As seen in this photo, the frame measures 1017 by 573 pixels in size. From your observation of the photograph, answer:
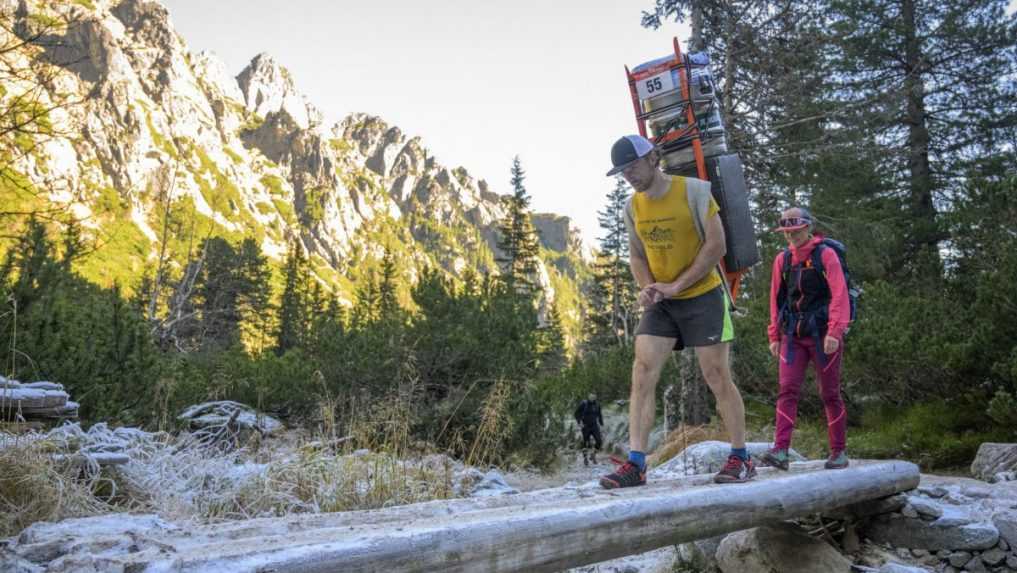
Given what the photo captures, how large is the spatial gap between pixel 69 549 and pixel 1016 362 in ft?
27.6

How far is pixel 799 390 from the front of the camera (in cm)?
445

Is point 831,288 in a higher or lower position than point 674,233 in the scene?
lower

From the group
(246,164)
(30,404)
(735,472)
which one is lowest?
(735,472)

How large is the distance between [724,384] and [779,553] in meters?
1.31

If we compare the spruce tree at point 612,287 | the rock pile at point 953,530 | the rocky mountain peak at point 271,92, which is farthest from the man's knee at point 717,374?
the rocky mountain peak at point 271,92

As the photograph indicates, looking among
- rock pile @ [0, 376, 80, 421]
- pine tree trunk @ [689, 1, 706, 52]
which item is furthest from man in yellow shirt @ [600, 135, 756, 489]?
pine tree trunk @ [689, 1, 706, 52]

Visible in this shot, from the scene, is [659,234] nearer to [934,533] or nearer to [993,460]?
[934,533]

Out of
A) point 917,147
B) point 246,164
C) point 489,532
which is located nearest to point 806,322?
point 489,532

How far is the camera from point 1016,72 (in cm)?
1539

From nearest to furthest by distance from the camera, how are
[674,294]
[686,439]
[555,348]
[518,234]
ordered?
[674,294] → [686,439] → [555,348] → [518,234]

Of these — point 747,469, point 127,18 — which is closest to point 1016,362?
point 747,469

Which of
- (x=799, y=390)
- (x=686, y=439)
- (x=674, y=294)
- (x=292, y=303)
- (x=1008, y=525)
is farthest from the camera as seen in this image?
(x=292, y=303)

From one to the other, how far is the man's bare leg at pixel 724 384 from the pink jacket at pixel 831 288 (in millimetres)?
1033

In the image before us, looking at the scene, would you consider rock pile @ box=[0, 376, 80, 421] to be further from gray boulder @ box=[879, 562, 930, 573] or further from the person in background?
the person in background
